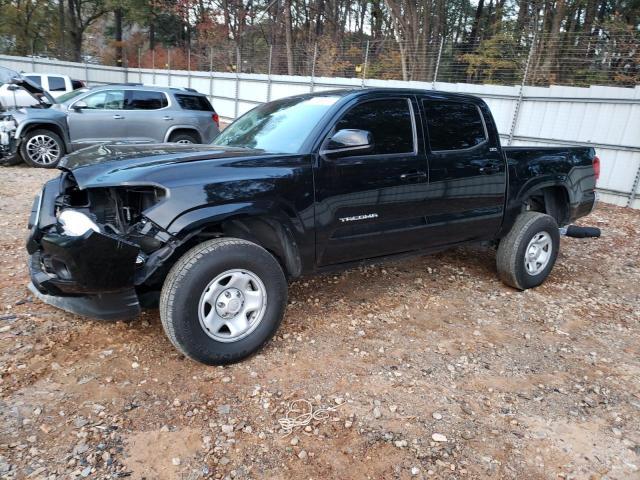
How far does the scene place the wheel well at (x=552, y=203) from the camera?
4879 millimetres

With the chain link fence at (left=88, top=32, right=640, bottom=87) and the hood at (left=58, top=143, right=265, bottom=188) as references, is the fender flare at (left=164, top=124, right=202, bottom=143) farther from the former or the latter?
the hood at (left=58, top=143, right=265, bottom=188)

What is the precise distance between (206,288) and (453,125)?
263cm

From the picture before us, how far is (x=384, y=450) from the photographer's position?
7.93ft

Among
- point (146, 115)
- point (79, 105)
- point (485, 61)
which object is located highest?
point (485, 61)

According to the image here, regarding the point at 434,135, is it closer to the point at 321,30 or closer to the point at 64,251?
the point at 64,251

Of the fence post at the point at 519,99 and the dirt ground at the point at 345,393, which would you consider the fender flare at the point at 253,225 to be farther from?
the fence post at the point at 519,99

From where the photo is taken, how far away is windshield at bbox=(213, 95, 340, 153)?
11.3 feet

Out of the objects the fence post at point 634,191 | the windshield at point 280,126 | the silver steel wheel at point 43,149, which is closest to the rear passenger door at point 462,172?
the windshield at point 280,126

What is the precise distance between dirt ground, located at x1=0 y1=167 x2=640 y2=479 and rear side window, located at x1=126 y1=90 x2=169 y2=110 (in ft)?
20.2

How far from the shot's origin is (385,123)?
144 inches

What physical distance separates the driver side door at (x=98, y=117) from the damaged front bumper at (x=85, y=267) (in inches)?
263

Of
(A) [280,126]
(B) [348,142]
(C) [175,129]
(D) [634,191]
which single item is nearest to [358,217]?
(B) [348,142]

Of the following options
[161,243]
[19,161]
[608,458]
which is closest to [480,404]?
[608,458]

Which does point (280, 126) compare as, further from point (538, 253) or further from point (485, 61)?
point (485, 61)
